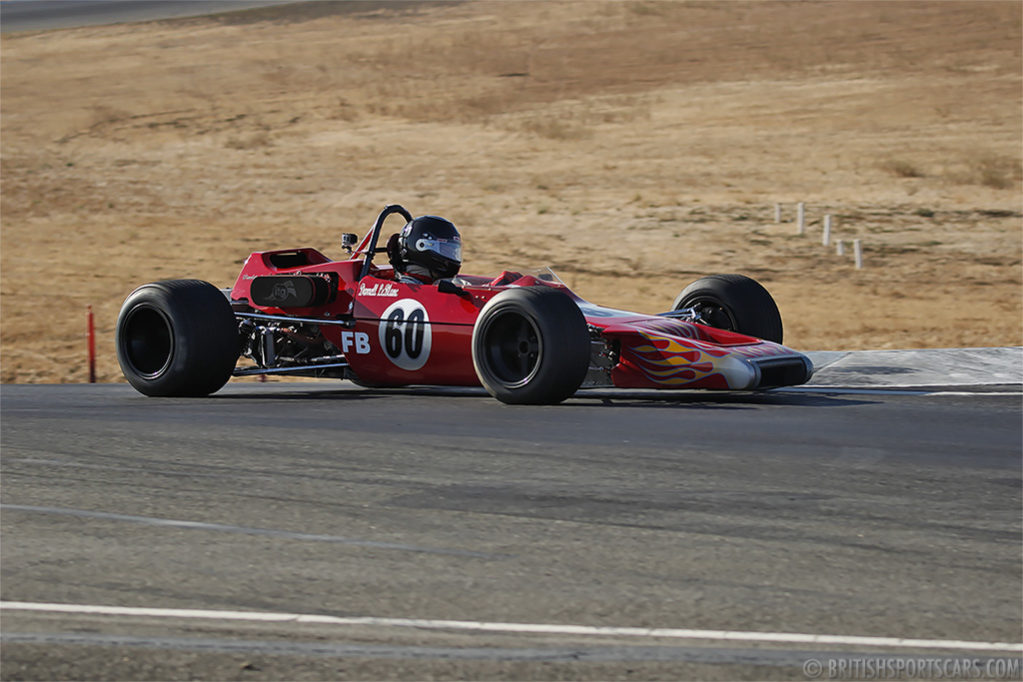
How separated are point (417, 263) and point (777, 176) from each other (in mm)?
24968

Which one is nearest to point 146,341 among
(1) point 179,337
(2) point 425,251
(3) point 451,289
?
(1) point 179,337

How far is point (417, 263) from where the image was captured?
12289 mm

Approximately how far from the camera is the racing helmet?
1216 centimetres

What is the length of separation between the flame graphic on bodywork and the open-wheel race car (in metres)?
0.01

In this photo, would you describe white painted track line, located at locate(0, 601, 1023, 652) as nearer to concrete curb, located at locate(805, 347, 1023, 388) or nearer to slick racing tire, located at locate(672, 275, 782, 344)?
concrete curb, located at locate(805, 347, 1023, 388)

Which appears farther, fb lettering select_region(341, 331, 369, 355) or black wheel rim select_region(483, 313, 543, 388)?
fb lettering select_region(341, 331, 369, 355)

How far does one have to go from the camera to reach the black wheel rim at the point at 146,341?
40.7 feet

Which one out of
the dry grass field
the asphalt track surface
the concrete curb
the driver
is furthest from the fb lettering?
the dry grass field

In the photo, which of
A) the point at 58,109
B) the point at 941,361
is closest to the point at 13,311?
the point at 941,361

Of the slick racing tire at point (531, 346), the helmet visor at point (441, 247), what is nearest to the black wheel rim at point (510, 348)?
the slick racing tire at point (531, 346)

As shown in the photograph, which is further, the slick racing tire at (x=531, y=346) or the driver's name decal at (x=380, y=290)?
the driver's name decal at (x=380, y=290)

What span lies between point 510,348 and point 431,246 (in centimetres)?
167

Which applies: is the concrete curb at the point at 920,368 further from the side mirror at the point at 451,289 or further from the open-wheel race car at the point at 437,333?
the side mirror at the point at 451,289

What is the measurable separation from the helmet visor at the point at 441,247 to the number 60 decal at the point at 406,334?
1.78ft
